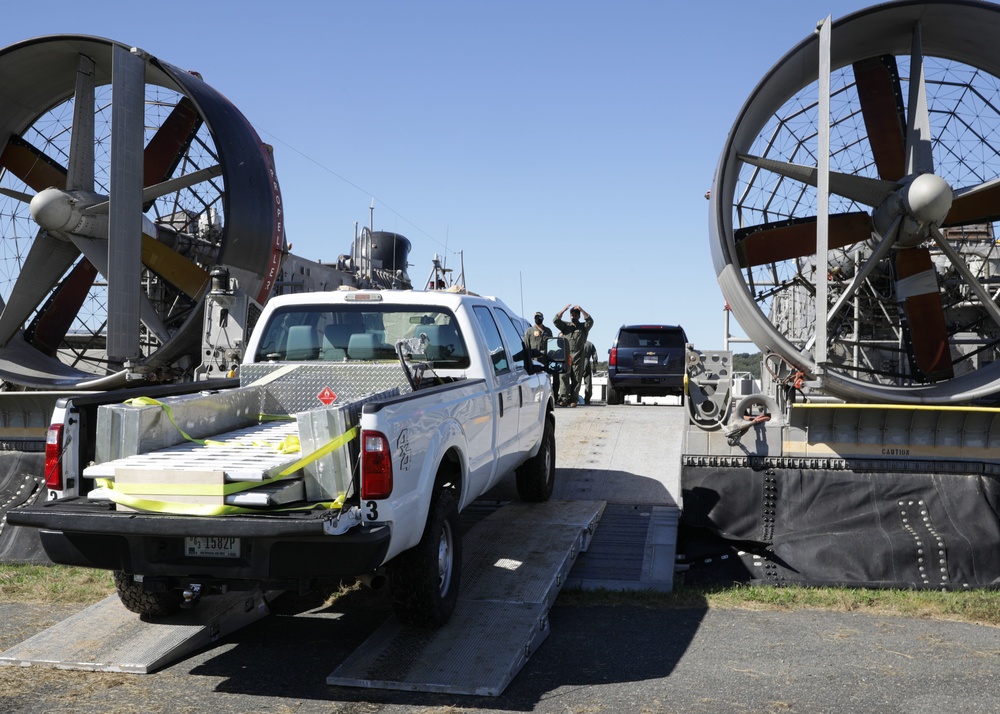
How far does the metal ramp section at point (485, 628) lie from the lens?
14.4ft

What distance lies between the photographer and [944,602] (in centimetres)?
599

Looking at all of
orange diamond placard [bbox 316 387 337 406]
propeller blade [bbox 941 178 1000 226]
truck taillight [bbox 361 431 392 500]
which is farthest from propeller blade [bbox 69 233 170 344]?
propeller blade [bbox 941 178 1000 226]

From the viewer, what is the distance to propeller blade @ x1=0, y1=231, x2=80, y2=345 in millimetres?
10539

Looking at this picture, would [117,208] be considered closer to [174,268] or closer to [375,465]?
[174,268]

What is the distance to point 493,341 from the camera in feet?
22.4

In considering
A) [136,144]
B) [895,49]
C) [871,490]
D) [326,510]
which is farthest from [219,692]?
[895,49]

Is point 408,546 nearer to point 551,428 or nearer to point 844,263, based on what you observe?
point 551,428

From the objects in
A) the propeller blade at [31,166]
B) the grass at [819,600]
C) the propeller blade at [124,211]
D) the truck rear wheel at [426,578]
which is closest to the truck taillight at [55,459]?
the truck rear wheel at [426,578]

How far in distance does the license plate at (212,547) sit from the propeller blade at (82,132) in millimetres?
7545

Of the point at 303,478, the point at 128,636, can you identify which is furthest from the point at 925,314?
the point at 128,636

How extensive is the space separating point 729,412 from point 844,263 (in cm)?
335

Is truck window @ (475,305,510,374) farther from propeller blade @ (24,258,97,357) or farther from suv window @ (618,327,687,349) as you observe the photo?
suv window @ (618,327,687,349)

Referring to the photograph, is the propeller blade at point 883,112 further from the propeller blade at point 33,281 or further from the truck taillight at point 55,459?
the propeller blade at point 33,281

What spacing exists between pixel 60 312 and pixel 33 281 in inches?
26.7
